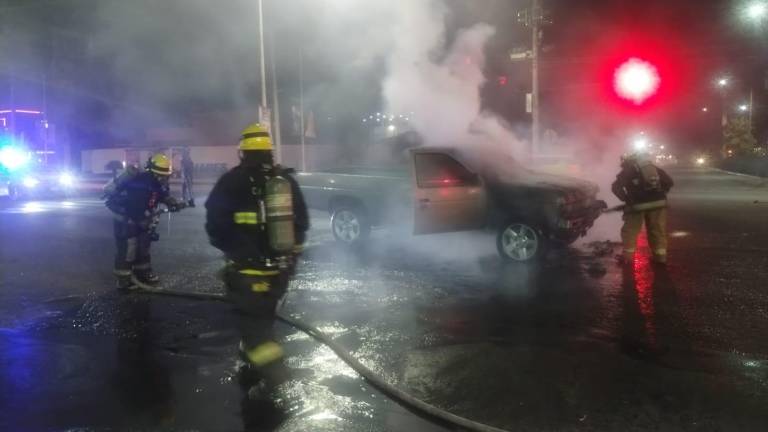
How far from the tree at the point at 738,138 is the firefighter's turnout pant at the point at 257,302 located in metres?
53.9

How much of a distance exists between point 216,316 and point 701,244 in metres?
7.47

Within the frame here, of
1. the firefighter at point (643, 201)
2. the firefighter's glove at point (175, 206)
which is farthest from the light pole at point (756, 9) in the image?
the firefighter's glove at point (175, 206)

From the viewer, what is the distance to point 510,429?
3383mm

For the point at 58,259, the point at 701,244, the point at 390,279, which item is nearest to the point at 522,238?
the point at 390,279

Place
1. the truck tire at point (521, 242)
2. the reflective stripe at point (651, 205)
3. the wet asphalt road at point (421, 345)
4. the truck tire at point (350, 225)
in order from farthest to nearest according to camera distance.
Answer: the truck tire at point (350, 225), the truck tire at point (521, 242), the reflective stripe at point (651, 205), the wet asphalt road at point (421, 345)

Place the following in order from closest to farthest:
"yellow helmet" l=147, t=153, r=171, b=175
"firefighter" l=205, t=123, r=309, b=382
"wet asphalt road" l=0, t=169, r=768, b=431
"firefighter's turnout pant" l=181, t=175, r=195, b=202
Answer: "wet asphalt road" l=0, t=169, r=768, b=431 < "firefighter" l=205, t=123, r=309, b=382 < "yellow helmet" l=147, t=153, r=171, b=175 < "firefighter's turnout pant" l=181, t=175, r=195, b=202

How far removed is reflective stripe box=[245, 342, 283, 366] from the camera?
4.05m

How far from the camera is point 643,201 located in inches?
313

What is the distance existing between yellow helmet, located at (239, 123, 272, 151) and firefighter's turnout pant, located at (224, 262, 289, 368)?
770 millimetres

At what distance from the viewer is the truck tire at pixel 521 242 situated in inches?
317

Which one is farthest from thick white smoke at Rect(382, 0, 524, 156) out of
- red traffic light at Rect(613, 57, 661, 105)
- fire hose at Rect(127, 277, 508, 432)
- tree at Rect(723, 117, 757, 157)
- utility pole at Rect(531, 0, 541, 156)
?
tree at Rect(723, 117, 757, 157)

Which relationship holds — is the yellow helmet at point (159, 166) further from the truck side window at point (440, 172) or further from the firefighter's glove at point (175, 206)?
the truck side window at point (440, 172)

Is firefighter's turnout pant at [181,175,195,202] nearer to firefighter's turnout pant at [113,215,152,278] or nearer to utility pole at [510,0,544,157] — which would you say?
utility pole at [510,0,544,157]

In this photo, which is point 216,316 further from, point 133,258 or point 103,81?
point 103,81
